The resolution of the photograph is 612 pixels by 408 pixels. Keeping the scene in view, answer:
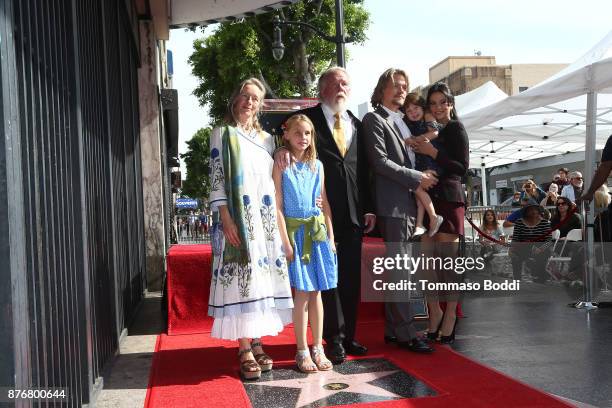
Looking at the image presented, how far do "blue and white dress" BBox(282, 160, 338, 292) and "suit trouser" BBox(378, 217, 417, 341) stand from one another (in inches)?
23.0

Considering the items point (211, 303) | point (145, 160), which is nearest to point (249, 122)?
point (211, 303)

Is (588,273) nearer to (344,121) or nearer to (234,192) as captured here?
(344,121)

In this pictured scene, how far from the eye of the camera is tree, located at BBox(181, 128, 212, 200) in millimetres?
79125

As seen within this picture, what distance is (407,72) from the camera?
185 inches

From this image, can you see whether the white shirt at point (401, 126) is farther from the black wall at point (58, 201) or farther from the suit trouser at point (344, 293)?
the black wall at point (58, 201)

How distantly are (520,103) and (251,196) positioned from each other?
5.75 metres

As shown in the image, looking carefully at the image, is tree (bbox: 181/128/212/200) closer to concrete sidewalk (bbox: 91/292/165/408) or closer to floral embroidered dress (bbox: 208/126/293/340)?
concrete sidewalk (bbox: 91/292/165/408)

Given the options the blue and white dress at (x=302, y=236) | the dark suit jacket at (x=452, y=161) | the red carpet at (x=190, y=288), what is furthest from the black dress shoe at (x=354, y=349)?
the dark suit jacket at (x=452, y=161)

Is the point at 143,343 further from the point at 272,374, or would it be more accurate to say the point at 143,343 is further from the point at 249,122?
the point at 249,122

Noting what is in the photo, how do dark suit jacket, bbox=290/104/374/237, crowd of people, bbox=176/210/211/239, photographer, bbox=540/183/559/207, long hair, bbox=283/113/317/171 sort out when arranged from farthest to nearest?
crowd of people, bbox=176/210/211/239 < photographer, bbox=540/183/559/207 < dark suit jacket, bbox=290/104/374/237 < long hair, bbox=283/113/317/171

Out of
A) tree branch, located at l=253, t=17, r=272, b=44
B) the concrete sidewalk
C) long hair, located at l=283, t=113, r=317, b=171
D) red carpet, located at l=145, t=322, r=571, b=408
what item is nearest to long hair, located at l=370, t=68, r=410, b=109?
long hair, located at l=283, t=113, r=317, b=171

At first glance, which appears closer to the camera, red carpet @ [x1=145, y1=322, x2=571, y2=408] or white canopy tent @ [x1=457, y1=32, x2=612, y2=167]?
red carpet @ [x1=145, y1=322, x2=571, y2=408]

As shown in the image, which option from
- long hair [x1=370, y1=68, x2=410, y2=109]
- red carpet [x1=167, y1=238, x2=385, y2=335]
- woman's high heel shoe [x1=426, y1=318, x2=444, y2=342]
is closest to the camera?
long hair [x1=370, y1=68, x2=410, y2=109]

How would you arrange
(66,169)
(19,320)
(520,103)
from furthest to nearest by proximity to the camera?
(520,103) < (66,169) < (19,320)
